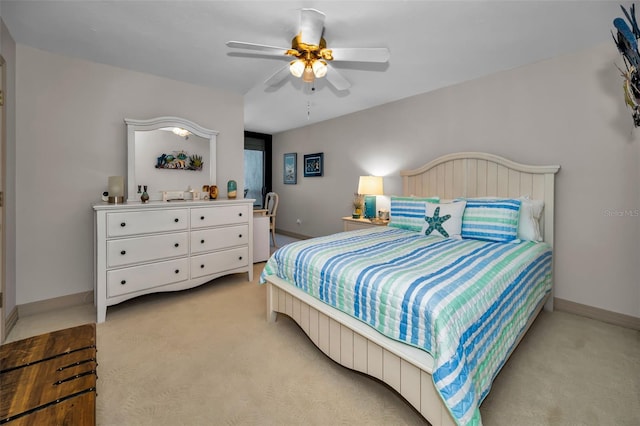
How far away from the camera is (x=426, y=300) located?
137cm

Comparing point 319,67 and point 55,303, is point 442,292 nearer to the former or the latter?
point 319,67

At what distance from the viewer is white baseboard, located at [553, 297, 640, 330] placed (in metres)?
2.45

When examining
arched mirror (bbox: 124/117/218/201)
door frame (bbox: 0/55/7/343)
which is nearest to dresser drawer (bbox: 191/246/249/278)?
arched mirror (bbox: 124/117/218/201)

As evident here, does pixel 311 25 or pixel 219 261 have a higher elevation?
pixel 311 25

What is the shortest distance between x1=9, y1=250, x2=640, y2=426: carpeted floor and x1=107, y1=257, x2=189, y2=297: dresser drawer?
0.26 meters

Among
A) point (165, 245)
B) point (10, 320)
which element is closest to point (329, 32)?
point (165, 245)

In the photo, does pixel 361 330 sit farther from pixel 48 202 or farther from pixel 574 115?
pixel 48 202

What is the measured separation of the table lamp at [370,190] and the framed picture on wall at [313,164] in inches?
56.0

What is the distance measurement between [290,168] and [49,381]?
5469 millimetres

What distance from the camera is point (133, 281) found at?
8.88ft

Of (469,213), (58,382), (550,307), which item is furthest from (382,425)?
(550,307)

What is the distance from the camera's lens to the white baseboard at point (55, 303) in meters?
2.64

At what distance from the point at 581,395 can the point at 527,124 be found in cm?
244

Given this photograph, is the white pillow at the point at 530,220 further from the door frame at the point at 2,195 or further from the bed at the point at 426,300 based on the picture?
the door frame at the point at 2,195
